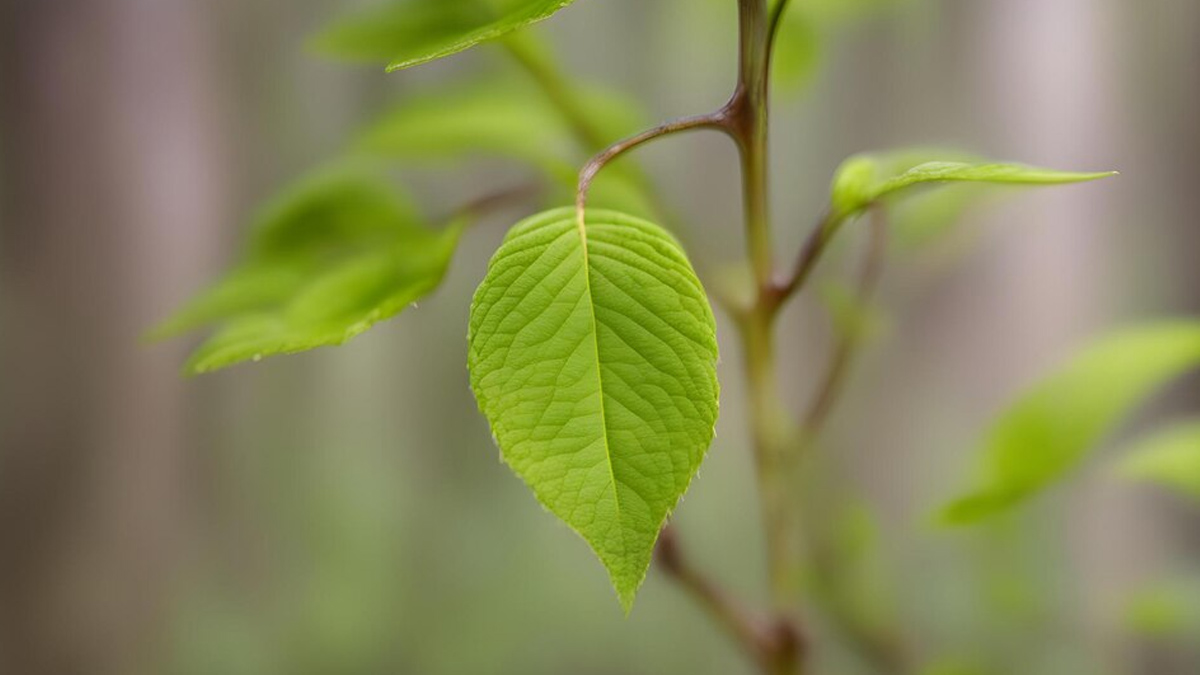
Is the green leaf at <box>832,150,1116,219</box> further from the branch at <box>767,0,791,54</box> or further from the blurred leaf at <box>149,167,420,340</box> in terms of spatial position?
the blurred leaf at <box>149,167,420,340</box>

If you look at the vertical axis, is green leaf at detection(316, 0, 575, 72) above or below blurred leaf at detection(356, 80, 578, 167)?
above

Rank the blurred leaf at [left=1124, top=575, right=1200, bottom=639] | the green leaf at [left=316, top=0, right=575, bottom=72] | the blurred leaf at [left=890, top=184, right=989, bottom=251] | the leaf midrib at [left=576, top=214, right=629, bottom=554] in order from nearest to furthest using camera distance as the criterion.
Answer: the leaf midrib at [left=576, top=214, right=629, bottom=554] < the green leaf at [left=316, top=0, right=575, bottom=72] < the blurred leaf at [left=890, top=184, right=989, bottom=251] < the blurred leaf at [left=1124, top=575, right=1200, bottom=639]

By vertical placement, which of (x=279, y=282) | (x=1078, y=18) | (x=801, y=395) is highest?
(x=279, y=282)

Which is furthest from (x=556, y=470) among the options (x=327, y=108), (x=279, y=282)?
(x=327, y=108)

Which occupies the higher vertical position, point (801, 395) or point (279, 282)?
point (279, 282)

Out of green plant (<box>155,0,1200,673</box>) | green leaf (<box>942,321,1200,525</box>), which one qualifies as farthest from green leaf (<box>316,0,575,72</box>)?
green leaf (<box>942,321,1200,525</box>)

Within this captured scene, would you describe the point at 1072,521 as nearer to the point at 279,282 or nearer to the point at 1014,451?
the point at 1014,451
